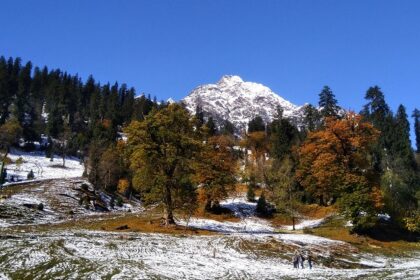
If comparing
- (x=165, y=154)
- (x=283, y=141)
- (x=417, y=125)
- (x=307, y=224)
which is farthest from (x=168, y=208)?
(x=417, y=125)

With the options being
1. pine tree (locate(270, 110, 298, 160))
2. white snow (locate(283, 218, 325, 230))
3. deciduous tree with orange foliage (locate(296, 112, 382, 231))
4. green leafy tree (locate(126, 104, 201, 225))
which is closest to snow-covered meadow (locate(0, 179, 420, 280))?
green leafy tree (locate(126, 104, 201, 225))

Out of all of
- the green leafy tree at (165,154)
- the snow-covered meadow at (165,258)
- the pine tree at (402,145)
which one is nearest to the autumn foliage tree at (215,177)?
the green leafy tree at (165,154)

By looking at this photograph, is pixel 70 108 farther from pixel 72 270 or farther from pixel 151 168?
pixel 72 270

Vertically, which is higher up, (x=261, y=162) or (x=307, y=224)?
(x=261, y=162)

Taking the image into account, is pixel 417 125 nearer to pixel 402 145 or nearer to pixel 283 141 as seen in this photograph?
pixel 402 145

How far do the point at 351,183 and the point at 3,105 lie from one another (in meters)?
106

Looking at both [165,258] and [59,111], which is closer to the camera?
[165,258]

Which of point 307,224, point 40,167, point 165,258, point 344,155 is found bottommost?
point 165,258

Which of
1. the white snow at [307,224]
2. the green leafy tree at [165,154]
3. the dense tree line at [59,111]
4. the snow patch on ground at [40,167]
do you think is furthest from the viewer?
the dense tree line at [59,111]

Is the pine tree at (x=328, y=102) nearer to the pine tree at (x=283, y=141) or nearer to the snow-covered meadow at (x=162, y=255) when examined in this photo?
the pine tree at (x=283, y=141)

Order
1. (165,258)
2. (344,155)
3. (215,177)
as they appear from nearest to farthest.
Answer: (165,258) < (344,155) < (215,177)

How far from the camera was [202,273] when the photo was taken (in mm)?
27875

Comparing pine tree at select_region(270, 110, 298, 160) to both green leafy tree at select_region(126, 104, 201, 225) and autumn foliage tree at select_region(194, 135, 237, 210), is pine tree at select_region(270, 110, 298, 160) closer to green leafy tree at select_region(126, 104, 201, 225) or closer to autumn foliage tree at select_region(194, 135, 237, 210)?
autumn foliage tree at select_region(194, 135, 237, 210)

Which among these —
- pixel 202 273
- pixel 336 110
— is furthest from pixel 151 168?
pixel 336 110
